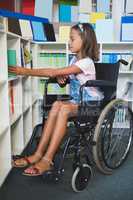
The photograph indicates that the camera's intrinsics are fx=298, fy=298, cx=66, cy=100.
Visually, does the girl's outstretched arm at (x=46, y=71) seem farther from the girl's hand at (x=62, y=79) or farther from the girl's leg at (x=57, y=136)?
the girl's leg at (x=57, y=136)

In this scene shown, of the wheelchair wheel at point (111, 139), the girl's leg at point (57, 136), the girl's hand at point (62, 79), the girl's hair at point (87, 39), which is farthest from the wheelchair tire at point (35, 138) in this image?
the girl's hair at point (87, 39)

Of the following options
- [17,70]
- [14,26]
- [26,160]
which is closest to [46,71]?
[17,70]

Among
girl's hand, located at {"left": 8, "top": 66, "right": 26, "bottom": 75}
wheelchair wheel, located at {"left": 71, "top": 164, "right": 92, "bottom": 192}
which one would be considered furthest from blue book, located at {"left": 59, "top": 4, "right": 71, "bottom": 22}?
wheelchair wheel, located at {"left": 71, "top": 164, "right": 92, "bottom": 192}

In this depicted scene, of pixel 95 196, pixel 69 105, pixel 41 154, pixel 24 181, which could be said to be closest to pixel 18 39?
pixel 69 105

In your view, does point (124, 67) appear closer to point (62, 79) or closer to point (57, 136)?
point (62, 79)

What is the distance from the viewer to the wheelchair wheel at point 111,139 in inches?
72.8

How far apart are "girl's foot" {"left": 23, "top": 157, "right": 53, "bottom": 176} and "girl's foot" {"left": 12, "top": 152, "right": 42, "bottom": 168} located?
0.26 ft

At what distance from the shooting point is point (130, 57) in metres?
3.40

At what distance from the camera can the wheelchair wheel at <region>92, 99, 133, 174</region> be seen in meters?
1.85

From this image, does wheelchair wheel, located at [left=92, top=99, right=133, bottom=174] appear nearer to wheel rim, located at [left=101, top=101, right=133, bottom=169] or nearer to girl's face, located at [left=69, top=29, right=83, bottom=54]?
wheel rim, located at [left=101, top=101, right=133, bottom=169]

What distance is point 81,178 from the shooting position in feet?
6.05

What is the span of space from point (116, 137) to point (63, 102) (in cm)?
66

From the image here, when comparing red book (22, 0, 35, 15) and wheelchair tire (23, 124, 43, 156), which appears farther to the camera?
red book (22, 0, 35, 15)

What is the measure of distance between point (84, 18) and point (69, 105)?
1898 mm
